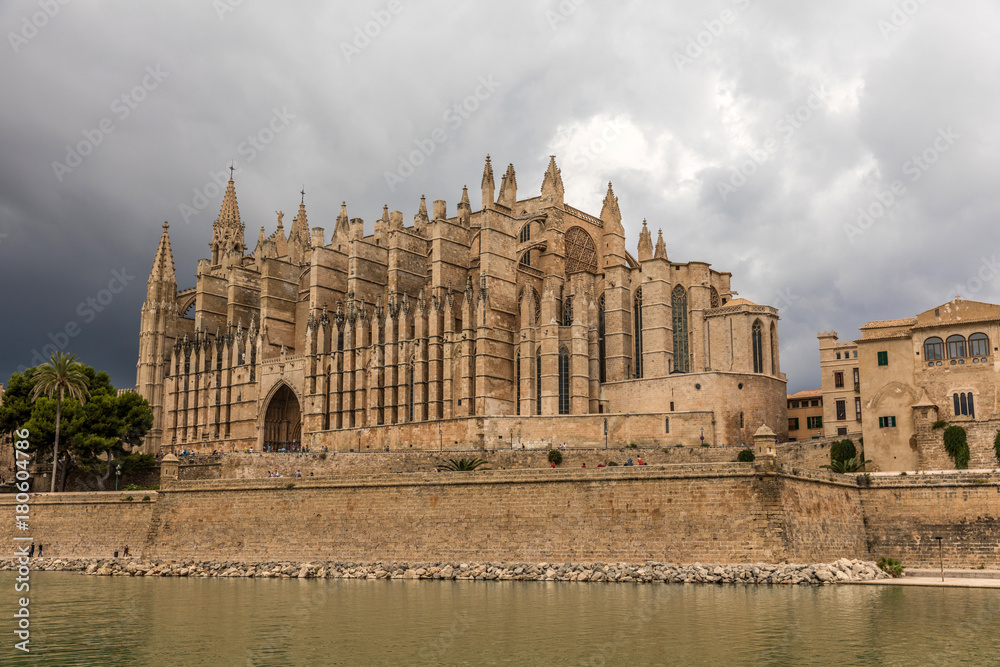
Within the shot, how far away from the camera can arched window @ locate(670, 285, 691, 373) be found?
2082 inches

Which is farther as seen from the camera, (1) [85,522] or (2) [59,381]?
(2) [59,381]

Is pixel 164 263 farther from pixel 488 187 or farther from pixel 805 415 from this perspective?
pixel 805 415

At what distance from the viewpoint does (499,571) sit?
3162 cm

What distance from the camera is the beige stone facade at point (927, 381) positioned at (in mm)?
38469

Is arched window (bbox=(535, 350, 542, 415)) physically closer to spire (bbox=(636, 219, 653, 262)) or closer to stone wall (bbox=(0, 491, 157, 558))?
spire (bbox=(636, 219, 653, 262))

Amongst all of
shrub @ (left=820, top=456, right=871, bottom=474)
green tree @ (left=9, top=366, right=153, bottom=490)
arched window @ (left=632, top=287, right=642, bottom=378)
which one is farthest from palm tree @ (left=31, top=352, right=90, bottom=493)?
shrub @ (left=820, top=456, right=871, bottom=474)

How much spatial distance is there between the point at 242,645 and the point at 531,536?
14.6m

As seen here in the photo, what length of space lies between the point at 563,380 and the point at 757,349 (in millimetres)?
9772

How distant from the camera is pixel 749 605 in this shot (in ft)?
79.1

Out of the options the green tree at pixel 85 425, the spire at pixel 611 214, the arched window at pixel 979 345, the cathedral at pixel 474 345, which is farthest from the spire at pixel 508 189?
the arched window at pixel 979 345

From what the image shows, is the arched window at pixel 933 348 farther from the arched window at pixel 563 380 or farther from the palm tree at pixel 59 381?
the palm tree at pixel 59 381

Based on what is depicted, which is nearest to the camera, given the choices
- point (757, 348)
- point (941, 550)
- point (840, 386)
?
point (941, 550)

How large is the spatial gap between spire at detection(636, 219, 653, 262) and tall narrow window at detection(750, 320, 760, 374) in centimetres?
788

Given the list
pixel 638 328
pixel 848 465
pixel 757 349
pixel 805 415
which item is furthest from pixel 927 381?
pixel 638 328
